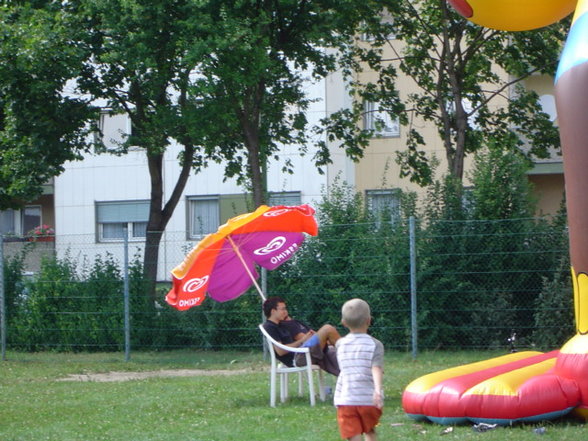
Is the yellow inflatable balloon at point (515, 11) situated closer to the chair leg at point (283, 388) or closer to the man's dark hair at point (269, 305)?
the man's dark hair at point (269, 305)

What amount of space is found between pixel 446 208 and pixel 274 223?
607 cm

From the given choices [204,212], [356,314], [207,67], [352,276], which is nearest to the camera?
[356,314]

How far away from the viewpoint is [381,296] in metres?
16.8

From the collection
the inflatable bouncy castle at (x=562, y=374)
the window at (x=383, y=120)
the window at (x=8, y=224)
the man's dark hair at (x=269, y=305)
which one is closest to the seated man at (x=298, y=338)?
the man's dark hair at (x=269, y=305)

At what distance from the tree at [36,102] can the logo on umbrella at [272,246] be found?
6.88m

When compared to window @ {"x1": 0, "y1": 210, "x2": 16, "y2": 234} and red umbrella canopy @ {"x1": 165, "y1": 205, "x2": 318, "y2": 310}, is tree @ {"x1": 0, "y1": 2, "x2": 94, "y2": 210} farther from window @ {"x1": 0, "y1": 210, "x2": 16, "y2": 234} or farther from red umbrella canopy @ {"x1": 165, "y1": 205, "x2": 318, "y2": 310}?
window @ {"x1": 0, "y1": 210, "x2": 16, "y2": 234}

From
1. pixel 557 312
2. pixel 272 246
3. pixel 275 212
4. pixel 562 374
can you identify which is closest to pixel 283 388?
pixel 272 246

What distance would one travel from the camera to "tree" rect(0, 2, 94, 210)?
17.2m

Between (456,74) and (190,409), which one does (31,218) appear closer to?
(456,74)

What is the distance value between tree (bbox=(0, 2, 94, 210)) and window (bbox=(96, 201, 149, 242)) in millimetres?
11643

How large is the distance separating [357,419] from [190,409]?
15.0 feet

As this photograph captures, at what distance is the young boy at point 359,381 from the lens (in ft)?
23.2

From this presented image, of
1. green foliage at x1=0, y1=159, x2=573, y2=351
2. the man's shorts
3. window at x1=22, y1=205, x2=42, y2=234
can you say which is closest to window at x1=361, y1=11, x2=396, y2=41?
green foliage at x1=0, y1=159, x2=573, y2=351

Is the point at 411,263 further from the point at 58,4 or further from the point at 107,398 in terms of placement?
the point at 58,4
